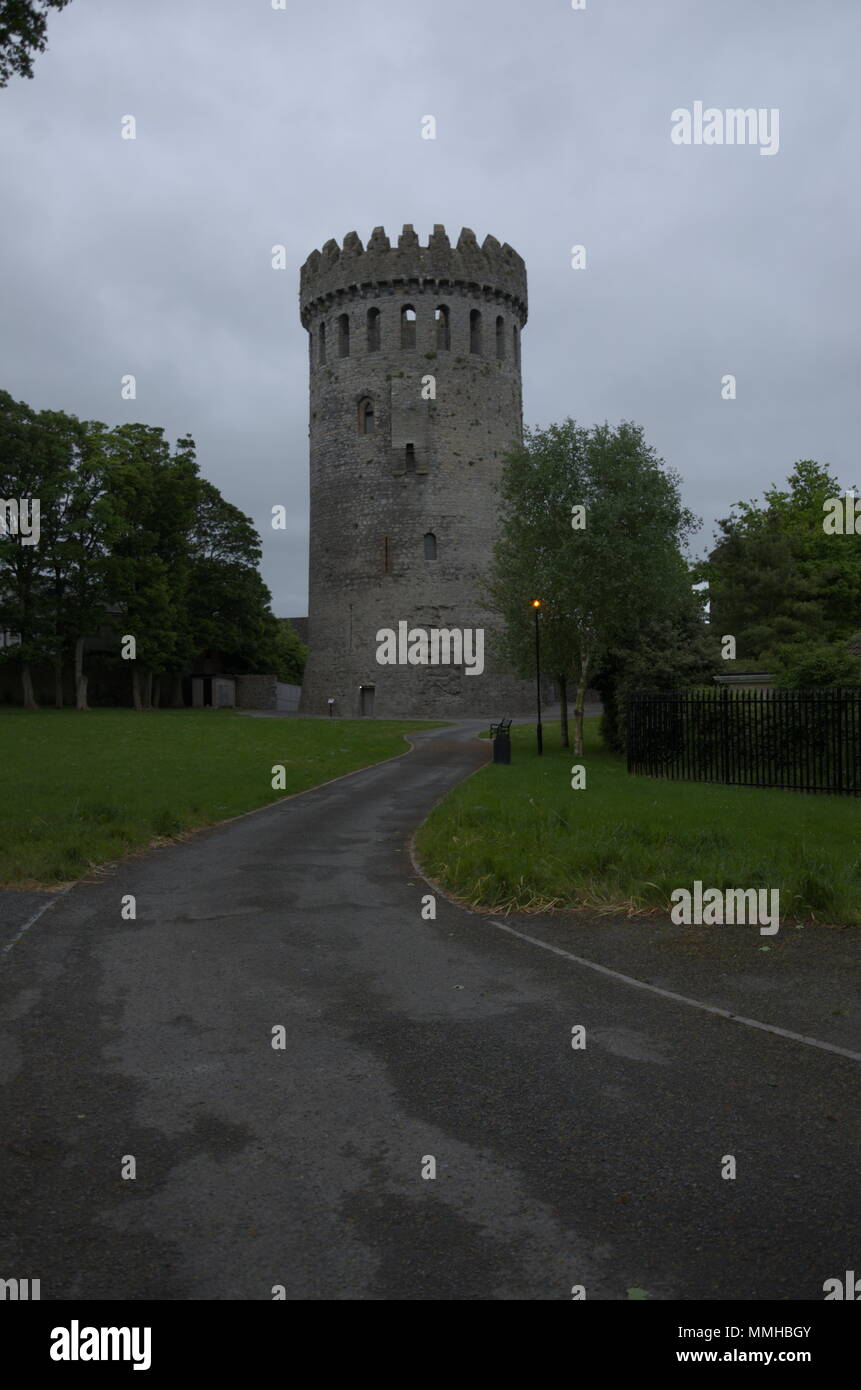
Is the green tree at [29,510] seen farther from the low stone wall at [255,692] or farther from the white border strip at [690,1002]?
the white border strip at [690,1002]

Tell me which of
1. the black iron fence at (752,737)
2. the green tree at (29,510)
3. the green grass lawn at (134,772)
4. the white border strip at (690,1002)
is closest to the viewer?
the white border strip at (690,1002)

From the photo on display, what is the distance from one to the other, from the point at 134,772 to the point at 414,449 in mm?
39238

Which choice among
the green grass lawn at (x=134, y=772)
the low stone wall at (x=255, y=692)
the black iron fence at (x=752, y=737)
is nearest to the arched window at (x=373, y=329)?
the low stone wall at (x=255, y=692)

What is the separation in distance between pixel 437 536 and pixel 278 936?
169ft

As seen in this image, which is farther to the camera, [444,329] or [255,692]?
[255,692]

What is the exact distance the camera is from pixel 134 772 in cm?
2502

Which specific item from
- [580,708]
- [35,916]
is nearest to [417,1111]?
[35,916]

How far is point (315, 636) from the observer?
64125 millimetres

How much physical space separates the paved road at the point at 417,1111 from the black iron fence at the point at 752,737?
12.1 meters

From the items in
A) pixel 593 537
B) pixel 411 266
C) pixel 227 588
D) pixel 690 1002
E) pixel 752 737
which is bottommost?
pixel 690 1002

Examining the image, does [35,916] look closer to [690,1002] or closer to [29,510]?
[690,1002]

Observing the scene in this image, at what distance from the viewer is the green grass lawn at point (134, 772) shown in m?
14.5
